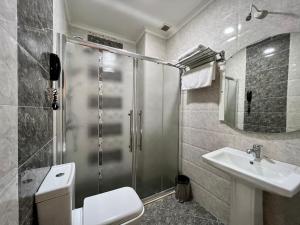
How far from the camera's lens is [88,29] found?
2.24 metres

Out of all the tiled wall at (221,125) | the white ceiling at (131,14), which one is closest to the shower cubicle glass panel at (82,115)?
the white ceiling at (131,14)

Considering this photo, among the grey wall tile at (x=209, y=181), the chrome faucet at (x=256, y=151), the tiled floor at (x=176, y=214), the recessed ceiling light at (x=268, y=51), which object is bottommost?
the tiled floor at (x=176, y=214)

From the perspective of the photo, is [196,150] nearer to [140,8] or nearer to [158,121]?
[158,121]

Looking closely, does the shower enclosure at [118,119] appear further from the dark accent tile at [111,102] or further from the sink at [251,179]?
the sink at [251,179]

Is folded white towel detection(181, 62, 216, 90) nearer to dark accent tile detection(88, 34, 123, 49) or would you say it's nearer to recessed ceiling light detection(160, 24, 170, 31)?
recessed ceiling light detection(160, 24, 170, 31)

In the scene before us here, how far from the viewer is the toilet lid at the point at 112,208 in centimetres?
93

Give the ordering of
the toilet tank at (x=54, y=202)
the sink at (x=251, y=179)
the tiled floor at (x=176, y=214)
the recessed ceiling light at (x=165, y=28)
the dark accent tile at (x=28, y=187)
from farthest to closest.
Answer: the recessed ceiling light at (x=165, y=28) < the tiled floor at (x=176, y=214) < the sink at (x=251, y=179) < the toilet tank at (x=54, y=202) < the dark accent tile at (x=28, y=187)

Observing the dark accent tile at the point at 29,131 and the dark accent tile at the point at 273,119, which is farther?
the dark accent tile at the point at 273,119

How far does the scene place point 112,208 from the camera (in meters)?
1.03

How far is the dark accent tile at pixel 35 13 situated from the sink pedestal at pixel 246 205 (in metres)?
1.77

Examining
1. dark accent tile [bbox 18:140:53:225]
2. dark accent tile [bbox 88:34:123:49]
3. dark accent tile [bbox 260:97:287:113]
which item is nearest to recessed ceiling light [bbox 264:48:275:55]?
dark accent tile [bbox 260:97:287:113]

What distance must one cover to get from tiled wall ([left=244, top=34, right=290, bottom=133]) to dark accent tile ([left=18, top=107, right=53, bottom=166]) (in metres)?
1.69

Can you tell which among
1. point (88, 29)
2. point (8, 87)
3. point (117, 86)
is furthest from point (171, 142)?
point (88, 29)

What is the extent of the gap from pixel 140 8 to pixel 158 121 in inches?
64.0
